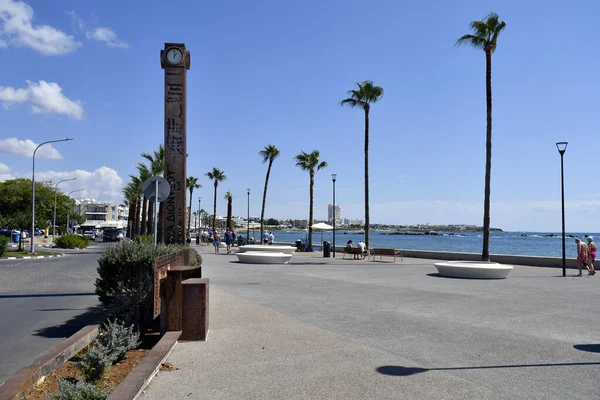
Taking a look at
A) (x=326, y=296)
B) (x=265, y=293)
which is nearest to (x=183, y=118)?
(x=265, y=293)

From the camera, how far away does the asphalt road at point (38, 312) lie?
7.48 meters

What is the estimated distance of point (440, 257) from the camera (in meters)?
30.0

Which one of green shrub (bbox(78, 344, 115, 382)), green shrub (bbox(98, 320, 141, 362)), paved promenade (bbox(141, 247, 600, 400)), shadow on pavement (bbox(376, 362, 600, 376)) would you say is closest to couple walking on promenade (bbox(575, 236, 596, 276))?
paved promenade (bbox(141, 247, 600, 400))

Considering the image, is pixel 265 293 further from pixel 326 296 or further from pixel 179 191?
pixel 179 191

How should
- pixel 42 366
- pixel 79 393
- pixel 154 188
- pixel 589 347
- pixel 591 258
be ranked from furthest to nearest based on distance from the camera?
pixel 591 258 < pixel 154 188 < pixel 589 347 < pixel 42 366 < pixel 79 393

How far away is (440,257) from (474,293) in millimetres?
16749

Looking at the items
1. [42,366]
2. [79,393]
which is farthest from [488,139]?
[79,393]

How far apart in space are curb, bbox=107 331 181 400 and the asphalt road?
1723mm

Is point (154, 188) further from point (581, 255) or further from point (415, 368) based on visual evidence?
point (581, 255)

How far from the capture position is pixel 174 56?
1405 cm

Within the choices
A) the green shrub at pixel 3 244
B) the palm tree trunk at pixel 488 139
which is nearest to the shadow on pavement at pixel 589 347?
the palm tree trunk at pixel 488 139

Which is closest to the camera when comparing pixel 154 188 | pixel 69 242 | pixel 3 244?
pixel 154 188

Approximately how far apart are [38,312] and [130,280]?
373 cm

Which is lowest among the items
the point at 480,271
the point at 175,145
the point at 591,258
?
the point at 480,271
